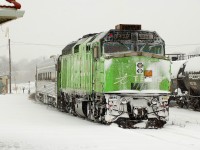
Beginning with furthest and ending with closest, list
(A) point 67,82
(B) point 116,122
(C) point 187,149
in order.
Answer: (A) point 67,82
(B) point 116,122
(C) point 187,149

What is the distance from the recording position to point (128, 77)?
16.4 meters

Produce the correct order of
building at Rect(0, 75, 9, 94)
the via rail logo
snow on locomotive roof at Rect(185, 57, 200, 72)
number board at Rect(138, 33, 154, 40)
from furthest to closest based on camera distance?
building at Rect(0, 75, 9, 94) → snow on locomotive roof at Rect(185, 57, 200, 72) → number board at Rect(138, 33, 154, 40) → the via rail logo

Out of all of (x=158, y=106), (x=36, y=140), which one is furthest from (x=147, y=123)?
(x=36, y=140)

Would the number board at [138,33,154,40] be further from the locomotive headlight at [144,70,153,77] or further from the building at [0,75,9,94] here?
the building at [0,75,9,94]

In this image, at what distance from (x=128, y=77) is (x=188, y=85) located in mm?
11925

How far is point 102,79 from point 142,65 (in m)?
1.57

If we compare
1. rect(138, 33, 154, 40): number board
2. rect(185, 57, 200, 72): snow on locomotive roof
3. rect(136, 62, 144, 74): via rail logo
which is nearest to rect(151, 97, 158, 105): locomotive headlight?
rect(136, 62, 144, 74): via rail logo

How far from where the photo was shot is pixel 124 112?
16375 millimetres

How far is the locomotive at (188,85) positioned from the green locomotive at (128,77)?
920cm

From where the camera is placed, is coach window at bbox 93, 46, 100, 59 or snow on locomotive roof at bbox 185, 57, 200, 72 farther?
snow on locomotive roof at bbox 185, 57, 200, 72

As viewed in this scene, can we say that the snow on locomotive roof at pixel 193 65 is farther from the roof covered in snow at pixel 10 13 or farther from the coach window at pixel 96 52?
the roof covered in snow at pixel 10 13

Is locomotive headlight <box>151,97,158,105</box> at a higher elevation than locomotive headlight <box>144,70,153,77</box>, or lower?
lower

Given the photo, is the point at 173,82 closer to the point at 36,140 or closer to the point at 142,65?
the point at 142,65

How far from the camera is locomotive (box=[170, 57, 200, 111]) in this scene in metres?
26.4
